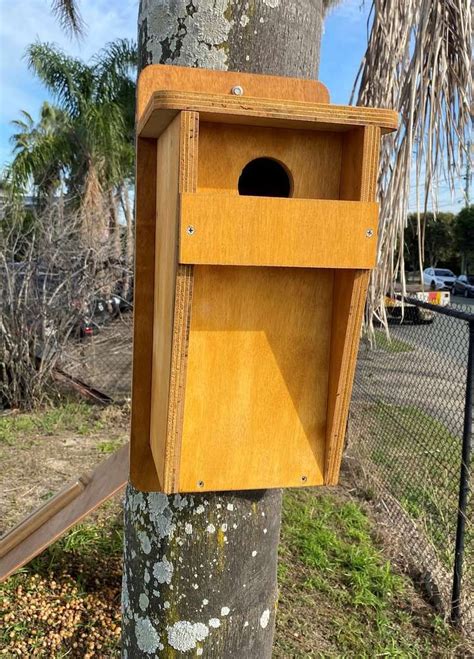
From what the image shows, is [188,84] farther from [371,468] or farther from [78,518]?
[371,468]

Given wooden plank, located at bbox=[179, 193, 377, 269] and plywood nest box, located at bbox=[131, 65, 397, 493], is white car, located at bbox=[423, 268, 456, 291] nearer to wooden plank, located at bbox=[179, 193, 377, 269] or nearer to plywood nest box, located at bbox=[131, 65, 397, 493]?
plywood nest box, located at bbox=[131, 65, 397, 493]

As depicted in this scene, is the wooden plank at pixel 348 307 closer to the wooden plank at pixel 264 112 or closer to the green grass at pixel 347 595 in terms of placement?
the wooden plank at pixel 264 112

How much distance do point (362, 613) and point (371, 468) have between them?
1.82 metres

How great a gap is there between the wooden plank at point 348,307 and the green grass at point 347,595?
1.66 meters

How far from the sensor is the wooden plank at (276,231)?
117 centimetres

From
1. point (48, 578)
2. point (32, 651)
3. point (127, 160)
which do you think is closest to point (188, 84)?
point (32, 651)

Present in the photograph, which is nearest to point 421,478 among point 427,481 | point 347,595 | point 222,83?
point 427,481

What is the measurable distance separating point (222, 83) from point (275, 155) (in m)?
0.26

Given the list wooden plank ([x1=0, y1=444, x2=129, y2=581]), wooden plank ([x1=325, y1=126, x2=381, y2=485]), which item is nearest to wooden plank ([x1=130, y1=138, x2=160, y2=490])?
wooden plank ([x1=325, y1=126, x2=381, y2=485])

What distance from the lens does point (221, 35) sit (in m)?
1.51

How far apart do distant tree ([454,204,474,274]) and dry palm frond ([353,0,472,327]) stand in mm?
30701

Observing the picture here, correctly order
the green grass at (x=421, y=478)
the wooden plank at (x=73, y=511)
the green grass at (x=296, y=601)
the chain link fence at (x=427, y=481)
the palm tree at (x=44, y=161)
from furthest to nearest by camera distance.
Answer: the palm tree at (x=44, y=161), the green grass at (x=421, y=478), the chain link fence at (x=427, y=481), the green grass at (x=296, y=601), the wooden plank at (x=73, y=511)


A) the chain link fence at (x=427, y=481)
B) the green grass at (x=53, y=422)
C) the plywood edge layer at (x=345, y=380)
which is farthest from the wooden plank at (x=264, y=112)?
the green grass at (x=53, y=422)

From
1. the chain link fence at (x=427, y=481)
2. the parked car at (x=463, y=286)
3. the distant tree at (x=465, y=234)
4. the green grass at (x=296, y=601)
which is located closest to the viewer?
the green grass at (x=296, y=601)
